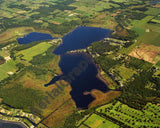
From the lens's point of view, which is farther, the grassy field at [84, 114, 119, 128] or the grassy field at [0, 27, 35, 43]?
the grassy field at [0, 27, 35, 43]

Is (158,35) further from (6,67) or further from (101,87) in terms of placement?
(6,67)

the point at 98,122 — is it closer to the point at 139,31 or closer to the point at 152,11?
the point at 139,31

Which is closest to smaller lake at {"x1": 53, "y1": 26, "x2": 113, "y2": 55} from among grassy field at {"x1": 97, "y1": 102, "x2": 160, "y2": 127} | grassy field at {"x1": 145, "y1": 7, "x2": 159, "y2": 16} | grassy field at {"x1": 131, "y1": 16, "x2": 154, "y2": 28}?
grassy field at {"x1": 131, "y1": 16, "x2": 154, "y2": 28}

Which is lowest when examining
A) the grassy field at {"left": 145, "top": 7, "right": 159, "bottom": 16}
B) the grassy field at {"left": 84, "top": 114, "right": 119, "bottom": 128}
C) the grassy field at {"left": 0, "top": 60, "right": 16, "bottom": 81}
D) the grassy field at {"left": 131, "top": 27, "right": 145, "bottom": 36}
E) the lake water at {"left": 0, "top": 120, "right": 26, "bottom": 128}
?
the lake water at {"left": 0, "top": 120, "right": 26, "bottom": 128}

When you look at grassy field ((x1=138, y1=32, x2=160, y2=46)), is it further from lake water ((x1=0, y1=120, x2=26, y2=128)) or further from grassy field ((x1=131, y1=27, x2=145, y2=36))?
lake water ((x1=0, y1=120, x2=26, y2=128))

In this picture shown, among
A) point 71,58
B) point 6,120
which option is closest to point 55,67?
point 71,58

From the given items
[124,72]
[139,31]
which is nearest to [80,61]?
[124,72]

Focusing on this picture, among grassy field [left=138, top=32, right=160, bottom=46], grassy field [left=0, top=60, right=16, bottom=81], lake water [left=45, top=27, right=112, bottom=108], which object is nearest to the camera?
lake water [left=45, top=27, right=112, bottom=108]
